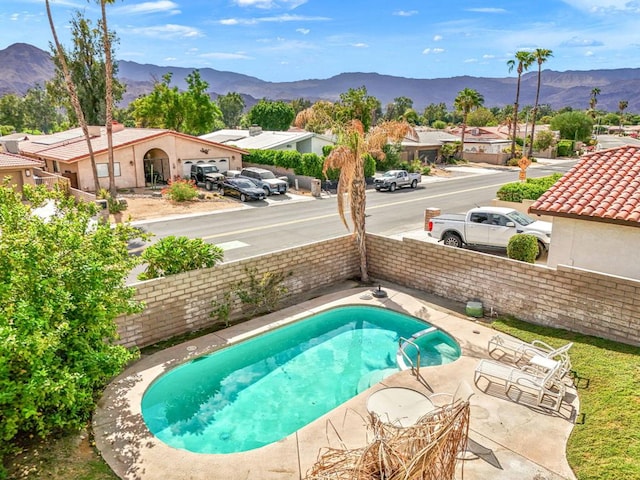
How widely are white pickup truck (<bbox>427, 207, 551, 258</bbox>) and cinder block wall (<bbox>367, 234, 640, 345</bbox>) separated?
4.65m

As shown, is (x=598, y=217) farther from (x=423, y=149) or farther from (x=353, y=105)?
(x=423, y=149)

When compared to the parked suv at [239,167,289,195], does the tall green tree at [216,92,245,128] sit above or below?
above

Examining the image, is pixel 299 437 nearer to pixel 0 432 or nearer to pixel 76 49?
pixel 0 432

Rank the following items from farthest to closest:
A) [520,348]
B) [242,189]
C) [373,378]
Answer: [242,189], [373,378], [520,348]

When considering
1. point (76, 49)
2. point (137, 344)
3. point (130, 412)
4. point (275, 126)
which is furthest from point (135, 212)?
point (275, 126)

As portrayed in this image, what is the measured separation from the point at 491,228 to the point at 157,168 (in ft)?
94.9

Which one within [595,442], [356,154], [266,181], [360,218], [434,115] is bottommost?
[595,442]

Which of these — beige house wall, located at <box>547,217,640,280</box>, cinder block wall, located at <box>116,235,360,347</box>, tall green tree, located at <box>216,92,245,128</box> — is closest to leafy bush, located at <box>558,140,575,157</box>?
beige house wall, located at <box>547,217,640,280</box>

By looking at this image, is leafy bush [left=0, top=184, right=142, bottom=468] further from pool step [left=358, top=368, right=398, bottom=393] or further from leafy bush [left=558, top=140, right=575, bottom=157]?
leafy bush [left=558, top=140, right=575, bottom=157]

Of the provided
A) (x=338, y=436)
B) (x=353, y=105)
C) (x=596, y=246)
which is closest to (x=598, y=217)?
(x=596, y=246)

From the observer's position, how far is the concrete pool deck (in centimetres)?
760

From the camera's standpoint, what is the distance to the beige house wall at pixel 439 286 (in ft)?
38.1

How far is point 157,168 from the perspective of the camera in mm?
38312

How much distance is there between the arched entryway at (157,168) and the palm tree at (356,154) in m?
25.4
